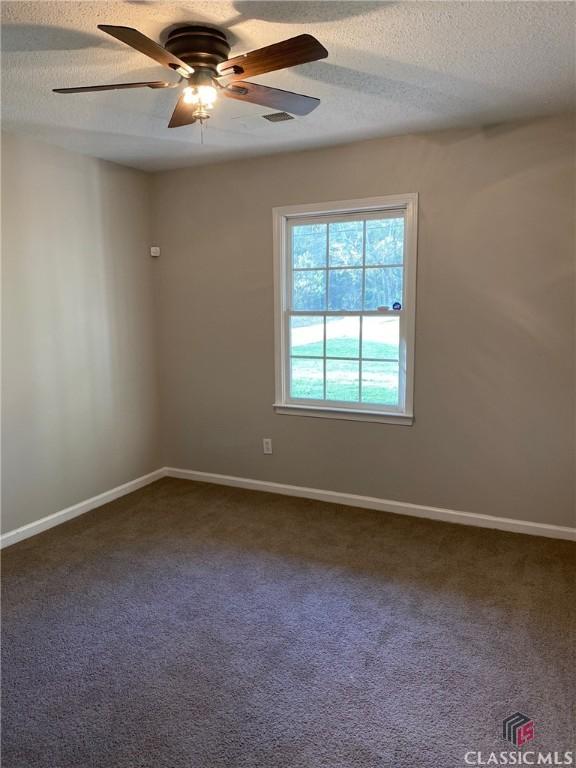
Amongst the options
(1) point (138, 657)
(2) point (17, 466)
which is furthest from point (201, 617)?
(2) point (17, 466)

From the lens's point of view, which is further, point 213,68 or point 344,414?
point 344,414

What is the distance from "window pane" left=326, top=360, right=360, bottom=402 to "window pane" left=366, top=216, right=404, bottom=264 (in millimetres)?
758

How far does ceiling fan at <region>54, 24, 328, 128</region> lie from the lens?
175cm

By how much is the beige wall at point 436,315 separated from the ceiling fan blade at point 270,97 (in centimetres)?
138

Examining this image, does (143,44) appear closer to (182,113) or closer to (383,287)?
(182,113)

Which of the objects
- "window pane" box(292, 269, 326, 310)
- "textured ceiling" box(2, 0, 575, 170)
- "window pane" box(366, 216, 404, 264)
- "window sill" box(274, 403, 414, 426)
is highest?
"textured ceiling" box(2, 0, 575, 170)

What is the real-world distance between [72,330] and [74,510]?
4.23 feet

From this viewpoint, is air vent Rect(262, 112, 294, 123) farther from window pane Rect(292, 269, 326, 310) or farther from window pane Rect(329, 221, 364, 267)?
window pane Rect(292, 269, 326, 310)

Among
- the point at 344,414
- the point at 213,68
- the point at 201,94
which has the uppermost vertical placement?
the point at 213,68

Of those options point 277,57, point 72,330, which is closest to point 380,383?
point 72,330

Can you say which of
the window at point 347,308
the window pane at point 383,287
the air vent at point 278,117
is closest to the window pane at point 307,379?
the window at point 347,308

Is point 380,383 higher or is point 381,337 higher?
point 381,337

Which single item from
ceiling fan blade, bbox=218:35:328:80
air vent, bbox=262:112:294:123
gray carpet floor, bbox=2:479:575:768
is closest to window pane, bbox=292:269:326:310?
air vent, bbox=262:112:294:123

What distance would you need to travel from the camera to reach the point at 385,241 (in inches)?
139
